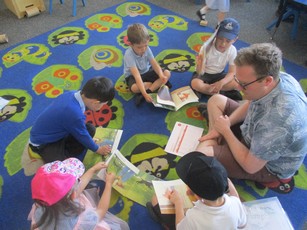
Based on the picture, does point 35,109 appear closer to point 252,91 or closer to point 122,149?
point 122,149

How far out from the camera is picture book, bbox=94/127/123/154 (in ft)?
6.23

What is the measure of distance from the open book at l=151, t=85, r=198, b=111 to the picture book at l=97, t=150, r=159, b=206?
2.00ft

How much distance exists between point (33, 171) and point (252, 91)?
153cm

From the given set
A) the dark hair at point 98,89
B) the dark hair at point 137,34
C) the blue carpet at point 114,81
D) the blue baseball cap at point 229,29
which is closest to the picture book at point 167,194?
the blue carpet at point 114,81

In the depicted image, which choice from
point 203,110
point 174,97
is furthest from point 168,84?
point 203,110

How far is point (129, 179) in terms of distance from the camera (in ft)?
5.62

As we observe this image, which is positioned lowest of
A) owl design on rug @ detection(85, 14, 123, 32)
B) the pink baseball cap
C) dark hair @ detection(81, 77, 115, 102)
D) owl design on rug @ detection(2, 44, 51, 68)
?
owl design on rug @ detection(2, 44, 51, 68)

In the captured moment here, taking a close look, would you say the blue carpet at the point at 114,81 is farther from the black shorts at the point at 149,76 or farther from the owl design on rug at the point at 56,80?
the black shorts at the point at 149,76

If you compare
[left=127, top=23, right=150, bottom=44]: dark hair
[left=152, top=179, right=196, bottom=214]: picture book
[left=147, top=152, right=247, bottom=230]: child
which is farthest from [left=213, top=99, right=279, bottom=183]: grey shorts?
[left=127, top=23, right=150, bottom=44]: dark hair

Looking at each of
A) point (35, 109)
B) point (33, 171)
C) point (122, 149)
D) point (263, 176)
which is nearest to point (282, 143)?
point (263, 176)

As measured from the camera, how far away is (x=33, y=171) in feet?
5.91

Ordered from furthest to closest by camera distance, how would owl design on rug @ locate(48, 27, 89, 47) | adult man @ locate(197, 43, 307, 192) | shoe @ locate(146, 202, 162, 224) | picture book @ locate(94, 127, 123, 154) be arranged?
1. owl design on rug @ locate(48, 27, 89, 47)
2. picture book @ locate(94, 127, 123, 154)
3. shoe @ locate(146, 202, 162, 224)
4. adult man @ locate(197, 43, 307, 192)

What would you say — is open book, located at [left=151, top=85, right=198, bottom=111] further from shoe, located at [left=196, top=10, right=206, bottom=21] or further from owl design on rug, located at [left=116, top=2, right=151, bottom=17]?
owl design on rug, located at [left=116, top=2, right=151, bottom=17]

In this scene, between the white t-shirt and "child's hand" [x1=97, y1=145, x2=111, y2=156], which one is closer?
the white t-shirt
